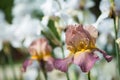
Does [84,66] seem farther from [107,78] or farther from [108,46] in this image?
[108,46]

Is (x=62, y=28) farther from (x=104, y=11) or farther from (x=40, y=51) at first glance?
(x=104, y=11)

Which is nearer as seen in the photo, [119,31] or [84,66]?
[84,66]

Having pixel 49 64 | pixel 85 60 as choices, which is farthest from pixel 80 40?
pixel 49 64

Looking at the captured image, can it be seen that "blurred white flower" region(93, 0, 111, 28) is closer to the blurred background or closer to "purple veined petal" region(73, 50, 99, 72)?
the blurred background

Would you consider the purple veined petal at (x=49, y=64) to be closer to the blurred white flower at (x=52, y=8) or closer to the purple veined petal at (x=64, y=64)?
the blurred white flower at (x=52, y=8)

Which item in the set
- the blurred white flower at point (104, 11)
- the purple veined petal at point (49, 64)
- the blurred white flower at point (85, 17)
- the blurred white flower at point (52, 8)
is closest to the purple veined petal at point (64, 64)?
the blurred white flower at point (104, 11)

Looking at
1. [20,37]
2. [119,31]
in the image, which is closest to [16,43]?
[20,37]

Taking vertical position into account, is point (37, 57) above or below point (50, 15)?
below

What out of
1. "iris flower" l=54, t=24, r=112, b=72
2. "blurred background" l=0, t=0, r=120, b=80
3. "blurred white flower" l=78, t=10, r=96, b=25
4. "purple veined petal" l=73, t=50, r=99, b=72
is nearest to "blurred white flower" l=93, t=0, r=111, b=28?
"blurred background" l=0, t=0, r=120, b=80
